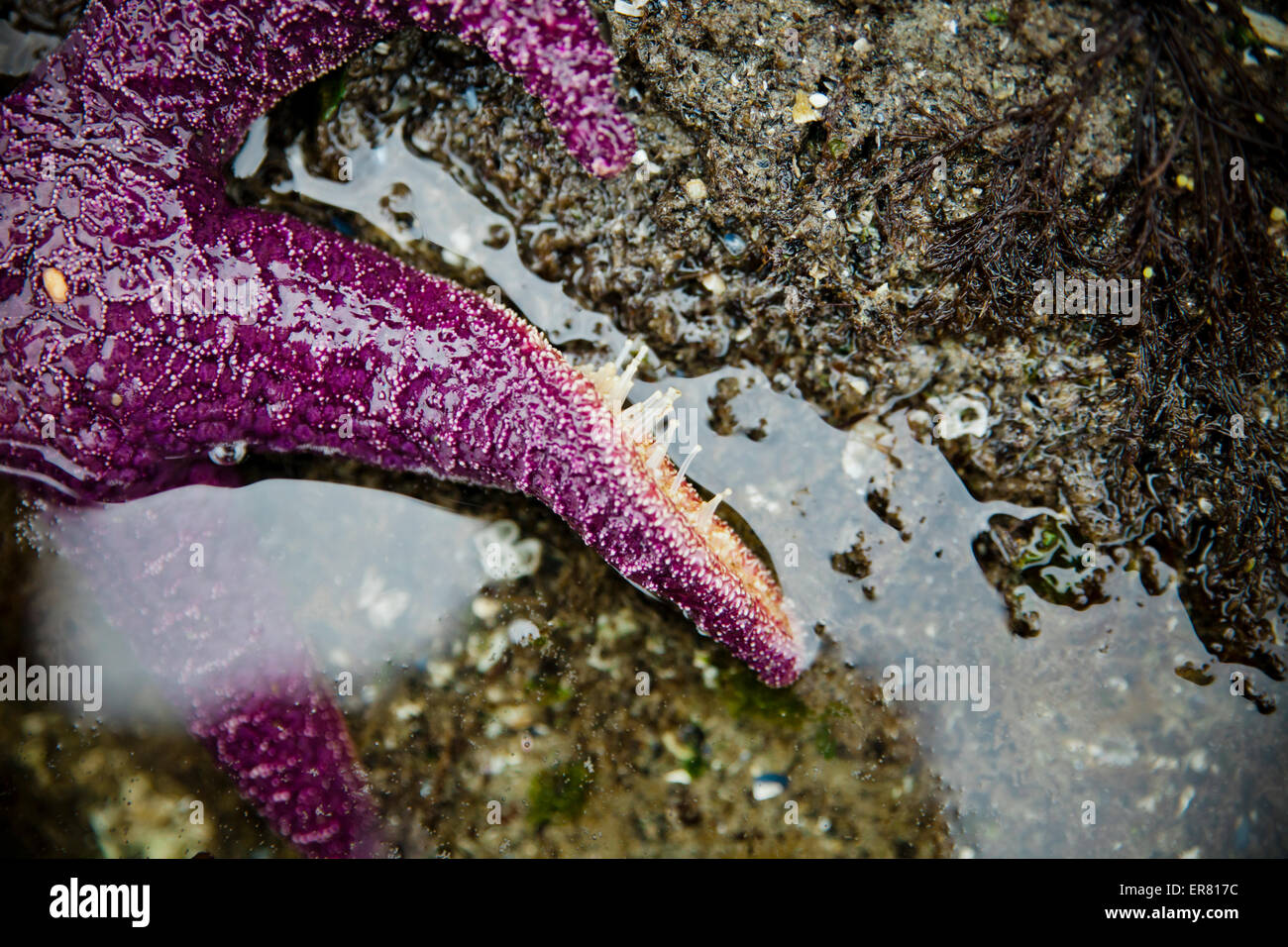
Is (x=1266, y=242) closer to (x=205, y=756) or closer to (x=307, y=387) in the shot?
(x=307, y=387)

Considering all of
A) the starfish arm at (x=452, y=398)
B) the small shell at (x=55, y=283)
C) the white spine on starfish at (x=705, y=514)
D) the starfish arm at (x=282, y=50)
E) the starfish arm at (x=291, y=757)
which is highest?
the starfish arm at (x=282, y=50)

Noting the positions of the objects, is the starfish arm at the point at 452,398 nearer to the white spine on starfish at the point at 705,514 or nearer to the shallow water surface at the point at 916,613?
the white spine on starfish at the point at 705,514

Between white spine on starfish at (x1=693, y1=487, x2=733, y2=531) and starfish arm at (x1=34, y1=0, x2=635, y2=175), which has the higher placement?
starfish arm at (x1=34, y1=0, x2=635, y2=175)

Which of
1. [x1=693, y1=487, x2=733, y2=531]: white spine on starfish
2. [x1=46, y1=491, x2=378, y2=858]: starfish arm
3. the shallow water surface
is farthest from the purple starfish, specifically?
the shallow water surface

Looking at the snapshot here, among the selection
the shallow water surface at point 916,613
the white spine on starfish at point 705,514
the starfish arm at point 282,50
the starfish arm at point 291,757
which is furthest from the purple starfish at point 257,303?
the starfish arm at point 291,757

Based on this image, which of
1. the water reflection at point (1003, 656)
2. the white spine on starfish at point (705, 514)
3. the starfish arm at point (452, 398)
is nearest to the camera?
the starfish arm at point (452, 398)

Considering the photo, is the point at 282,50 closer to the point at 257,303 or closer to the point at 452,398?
the point at 257,303

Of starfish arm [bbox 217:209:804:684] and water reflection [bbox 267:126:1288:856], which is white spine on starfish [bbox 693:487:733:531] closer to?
starfish arm [bbox 217:209:804:684]

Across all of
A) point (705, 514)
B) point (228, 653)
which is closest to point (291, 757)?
point (228, 653)
